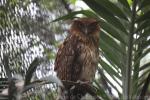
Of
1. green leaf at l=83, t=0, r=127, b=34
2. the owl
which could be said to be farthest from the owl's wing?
green leaf at l=83, t=0, r=127, b=34

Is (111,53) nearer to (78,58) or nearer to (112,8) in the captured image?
(112,8)

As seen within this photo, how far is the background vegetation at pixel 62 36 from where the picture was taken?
5.11ft

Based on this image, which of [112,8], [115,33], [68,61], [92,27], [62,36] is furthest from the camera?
[62,36]

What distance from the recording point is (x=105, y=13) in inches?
68.6

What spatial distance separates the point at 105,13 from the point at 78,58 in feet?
2.67

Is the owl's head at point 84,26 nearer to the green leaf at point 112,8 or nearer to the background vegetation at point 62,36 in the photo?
the background vegetation at point 62,36

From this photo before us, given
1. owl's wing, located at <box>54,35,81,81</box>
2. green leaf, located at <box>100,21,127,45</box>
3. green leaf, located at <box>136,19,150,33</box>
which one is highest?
green leaf, located at <box>136,19,150,33</box>

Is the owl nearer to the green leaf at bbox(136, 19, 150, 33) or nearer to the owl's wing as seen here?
the owl's wing

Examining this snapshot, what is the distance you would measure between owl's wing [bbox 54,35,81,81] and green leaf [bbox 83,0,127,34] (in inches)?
30.1

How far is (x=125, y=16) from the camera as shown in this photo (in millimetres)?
1753

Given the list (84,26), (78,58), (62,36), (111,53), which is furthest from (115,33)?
(62,36)

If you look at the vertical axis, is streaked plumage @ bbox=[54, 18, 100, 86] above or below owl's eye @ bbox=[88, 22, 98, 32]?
below

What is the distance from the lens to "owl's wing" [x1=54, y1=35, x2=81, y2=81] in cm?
249

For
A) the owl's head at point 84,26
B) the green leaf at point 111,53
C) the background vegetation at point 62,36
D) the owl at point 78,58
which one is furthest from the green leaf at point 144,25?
the owl's head at point 84,26
